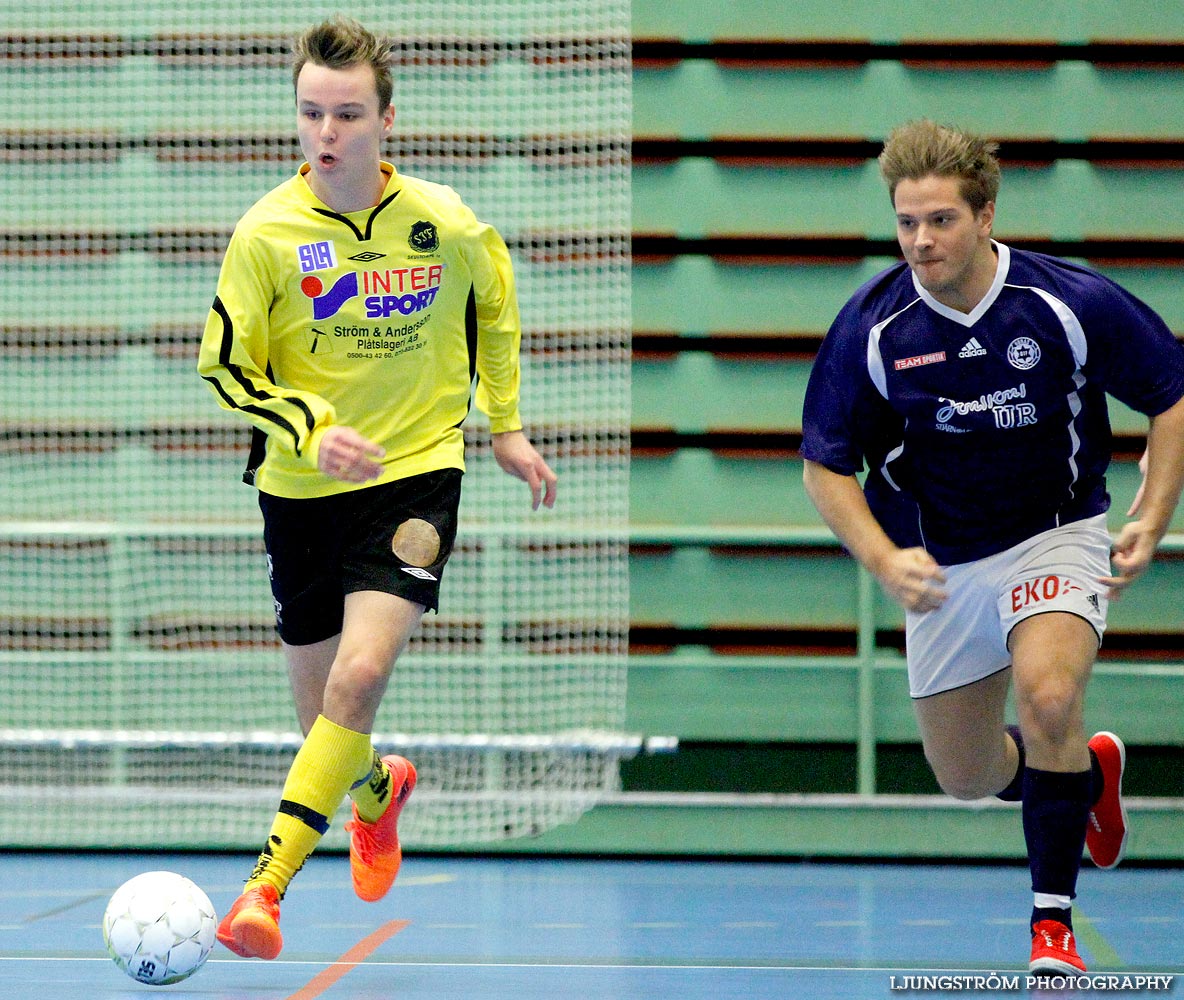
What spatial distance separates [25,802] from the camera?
6.09 meters

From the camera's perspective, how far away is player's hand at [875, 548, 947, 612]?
319 centimetres

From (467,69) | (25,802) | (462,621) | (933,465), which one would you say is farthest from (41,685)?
(933,465)

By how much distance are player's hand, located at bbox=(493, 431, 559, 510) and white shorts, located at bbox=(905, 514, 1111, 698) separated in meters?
0.94

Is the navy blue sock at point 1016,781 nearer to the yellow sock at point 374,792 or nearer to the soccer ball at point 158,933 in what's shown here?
the yellow sock at point 374,792

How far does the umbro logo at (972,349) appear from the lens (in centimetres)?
344

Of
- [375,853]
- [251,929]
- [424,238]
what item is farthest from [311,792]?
[424,238]

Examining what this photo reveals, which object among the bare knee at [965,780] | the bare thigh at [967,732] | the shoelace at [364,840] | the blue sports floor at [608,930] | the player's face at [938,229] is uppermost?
the player's face at [938,229]

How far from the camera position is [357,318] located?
3619 mm

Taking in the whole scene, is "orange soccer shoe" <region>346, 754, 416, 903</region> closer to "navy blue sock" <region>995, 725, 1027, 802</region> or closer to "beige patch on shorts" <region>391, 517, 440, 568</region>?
"beige patch on shorts" <region>391, 517, 440, 568</region>

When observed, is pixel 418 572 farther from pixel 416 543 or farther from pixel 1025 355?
pixel 1025 355

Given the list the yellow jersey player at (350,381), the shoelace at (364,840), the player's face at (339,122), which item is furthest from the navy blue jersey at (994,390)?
the shoelace at (364,840)

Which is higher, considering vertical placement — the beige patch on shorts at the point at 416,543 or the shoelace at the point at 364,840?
the beige patch on shorts at the point at 416,543

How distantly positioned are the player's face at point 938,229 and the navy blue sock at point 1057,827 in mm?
1119

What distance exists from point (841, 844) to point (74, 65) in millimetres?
4415
